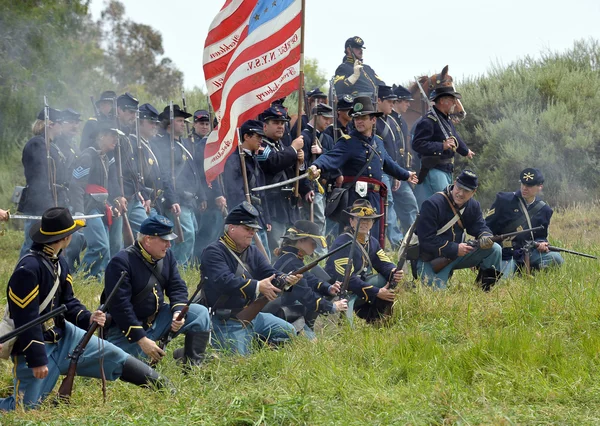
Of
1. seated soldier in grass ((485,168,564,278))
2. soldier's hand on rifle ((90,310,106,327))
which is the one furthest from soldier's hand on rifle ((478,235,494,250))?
soldier's hand on rifle ((90,310,106,327))

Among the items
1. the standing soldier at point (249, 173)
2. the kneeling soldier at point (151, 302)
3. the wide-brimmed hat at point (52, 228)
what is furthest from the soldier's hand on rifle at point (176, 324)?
the standing soldier at point (249, 173)

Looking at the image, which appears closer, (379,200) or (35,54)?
(379,200)

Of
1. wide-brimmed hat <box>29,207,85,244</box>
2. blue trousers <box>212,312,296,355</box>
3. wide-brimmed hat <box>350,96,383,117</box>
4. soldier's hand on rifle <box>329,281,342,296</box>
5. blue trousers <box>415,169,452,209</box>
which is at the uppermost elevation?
wide-brimmed hat <box>350,96,383,117</box>

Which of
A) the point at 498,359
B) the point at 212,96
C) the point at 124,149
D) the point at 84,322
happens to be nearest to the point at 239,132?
the point at 212,96

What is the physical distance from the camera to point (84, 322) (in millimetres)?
6875

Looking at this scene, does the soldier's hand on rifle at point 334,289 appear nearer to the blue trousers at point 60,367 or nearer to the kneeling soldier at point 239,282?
the kneeling soldier at point 239,282

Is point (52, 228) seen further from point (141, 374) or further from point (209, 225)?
point (209, 225)

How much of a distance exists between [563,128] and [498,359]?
10383 millimetres

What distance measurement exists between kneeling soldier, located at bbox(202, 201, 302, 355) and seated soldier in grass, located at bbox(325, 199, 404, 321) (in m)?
→ 0.74

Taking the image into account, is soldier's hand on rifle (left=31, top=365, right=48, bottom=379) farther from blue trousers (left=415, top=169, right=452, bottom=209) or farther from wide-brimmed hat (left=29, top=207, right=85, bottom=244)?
blue trousers (left=415, top=169, right=452, bottom=209)

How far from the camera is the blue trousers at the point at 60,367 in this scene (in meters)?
6.49

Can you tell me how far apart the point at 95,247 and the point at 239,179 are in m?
1.71

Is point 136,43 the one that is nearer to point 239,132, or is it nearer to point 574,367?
point 239,132

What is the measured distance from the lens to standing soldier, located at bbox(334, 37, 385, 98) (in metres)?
13.1
